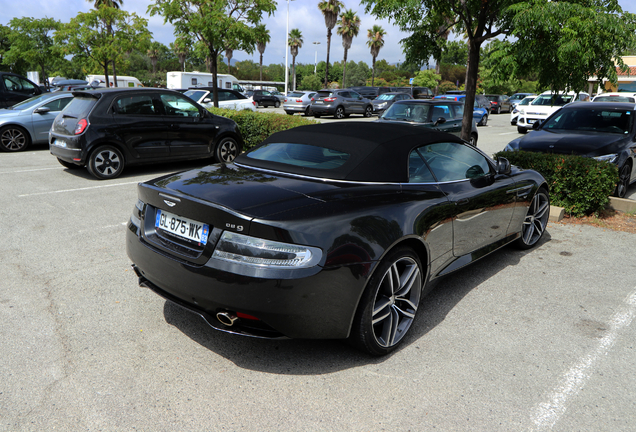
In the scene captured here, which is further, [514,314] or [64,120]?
[64,120]

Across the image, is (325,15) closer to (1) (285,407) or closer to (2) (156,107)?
(2) (156,107)

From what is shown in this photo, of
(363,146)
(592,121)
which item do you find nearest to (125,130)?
(363,146)

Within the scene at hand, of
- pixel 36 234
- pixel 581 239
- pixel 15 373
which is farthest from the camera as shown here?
pixel 581 239

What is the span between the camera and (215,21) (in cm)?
1454

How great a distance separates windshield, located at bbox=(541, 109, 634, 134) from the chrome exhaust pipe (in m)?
8.17

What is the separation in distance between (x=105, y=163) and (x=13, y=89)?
28.8ft

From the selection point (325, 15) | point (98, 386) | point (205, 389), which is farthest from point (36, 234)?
point (325, 15)

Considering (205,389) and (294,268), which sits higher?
(294,268)

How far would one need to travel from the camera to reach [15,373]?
2.86 m

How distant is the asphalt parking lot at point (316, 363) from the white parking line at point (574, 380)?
1 centimetres

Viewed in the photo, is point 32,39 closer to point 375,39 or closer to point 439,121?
point 439,121

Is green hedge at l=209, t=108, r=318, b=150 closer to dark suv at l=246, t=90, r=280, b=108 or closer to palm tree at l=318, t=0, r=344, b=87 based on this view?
dark suv at l=246, t=90, r=280, b=108

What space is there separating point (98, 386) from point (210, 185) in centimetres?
139

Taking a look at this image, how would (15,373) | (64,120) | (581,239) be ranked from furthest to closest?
(64,120) < (581,239) < (15,373)
